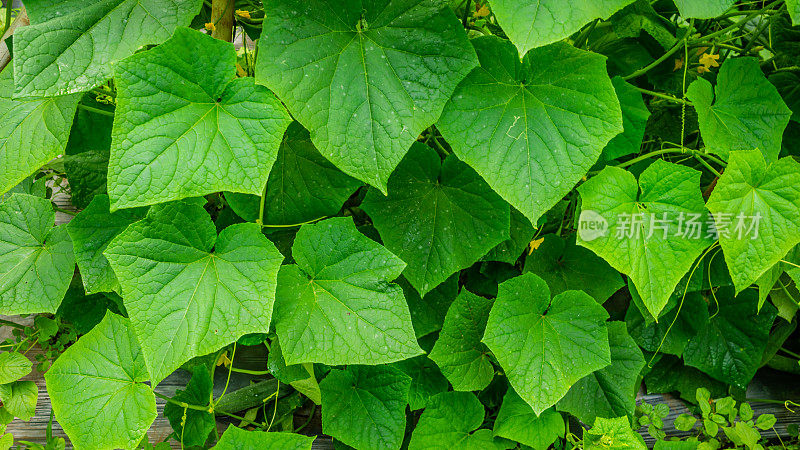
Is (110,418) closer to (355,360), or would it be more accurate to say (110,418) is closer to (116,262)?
(116,262)

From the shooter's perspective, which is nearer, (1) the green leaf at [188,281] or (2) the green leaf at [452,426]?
(1) the green leaf at [188,281]

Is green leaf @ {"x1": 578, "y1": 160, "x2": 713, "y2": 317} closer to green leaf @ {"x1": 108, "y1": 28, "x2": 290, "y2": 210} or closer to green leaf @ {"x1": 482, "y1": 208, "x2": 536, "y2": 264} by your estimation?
green leaf @ {"x1": 482, "y1": 208, "x2": 536, "y2": 264}

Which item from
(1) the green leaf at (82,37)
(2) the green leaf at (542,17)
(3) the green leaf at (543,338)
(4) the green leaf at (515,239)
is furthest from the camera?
(4) the green leaf at (515,239)

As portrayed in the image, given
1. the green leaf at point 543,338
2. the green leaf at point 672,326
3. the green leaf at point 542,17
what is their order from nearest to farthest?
the green leaf at point 542,17
the green leaf at point 543,338
the green leaf at point 672,326

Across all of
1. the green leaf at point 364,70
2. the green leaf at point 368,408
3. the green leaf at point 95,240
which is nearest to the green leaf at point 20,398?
the green leaf at point 95,240

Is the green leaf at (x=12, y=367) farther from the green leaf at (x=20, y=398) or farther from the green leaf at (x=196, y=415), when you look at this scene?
the green leaf at (x=196, y=415)

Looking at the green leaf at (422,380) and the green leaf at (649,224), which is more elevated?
the green leaf at (649,224)

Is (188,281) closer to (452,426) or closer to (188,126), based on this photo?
(188,126)
